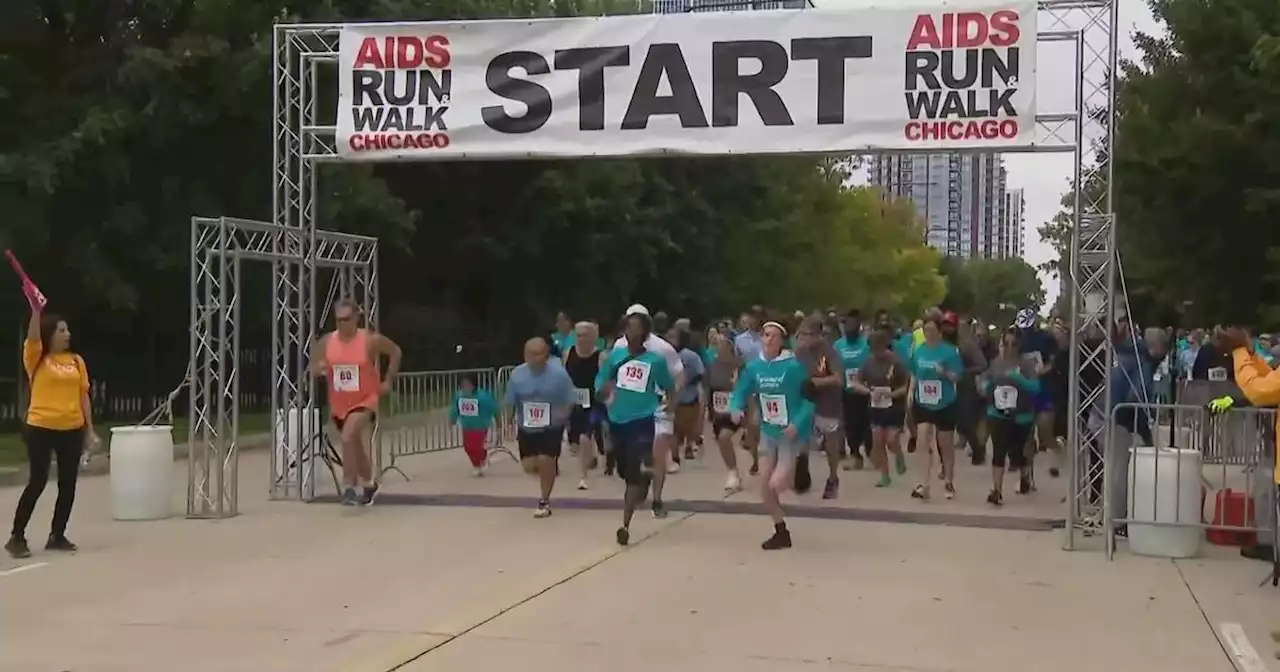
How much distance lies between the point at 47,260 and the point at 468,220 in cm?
1461

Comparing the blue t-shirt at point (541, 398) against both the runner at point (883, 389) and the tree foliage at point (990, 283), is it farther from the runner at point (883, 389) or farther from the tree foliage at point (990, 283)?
the tree foliage at point (990, 283)

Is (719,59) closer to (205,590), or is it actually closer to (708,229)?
(205,590)

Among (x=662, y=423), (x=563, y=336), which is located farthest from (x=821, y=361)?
(x=563, y=336)

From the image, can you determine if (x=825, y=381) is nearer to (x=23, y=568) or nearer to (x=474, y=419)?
(x=474, y=419)

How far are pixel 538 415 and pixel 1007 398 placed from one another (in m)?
5.07

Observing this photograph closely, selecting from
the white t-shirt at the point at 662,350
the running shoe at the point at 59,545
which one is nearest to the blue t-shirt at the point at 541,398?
the white t-shirt at the point at 662,350

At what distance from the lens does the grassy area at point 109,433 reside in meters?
17.3

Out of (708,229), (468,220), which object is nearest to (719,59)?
(468,220)

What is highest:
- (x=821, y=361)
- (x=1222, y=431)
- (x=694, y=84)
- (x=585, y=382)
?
(x=694, y=84)

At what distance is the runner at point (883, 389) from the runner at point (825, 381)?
0.47m

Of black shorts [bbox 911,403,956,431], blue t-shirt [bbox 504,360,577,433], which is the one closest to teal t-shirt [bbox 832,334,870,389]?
black shorts [bbox 911,403,956,431]

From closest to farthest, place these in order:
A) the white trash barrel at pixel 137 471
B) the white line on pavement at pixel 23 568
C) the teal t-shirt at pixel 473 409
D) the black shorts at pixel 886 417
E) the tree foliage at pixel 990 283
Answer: the white line on pavement at pixel 23 568 < the white trash barrel at pixel 137 471 < the black shorts at pixel 886 417 < the teal t-shirt at pixel 473 409 < the tree foliage at pixel 990 283

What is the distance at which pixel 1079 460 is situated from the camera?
12.1 metres

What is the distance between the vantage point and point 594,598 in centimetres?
923
